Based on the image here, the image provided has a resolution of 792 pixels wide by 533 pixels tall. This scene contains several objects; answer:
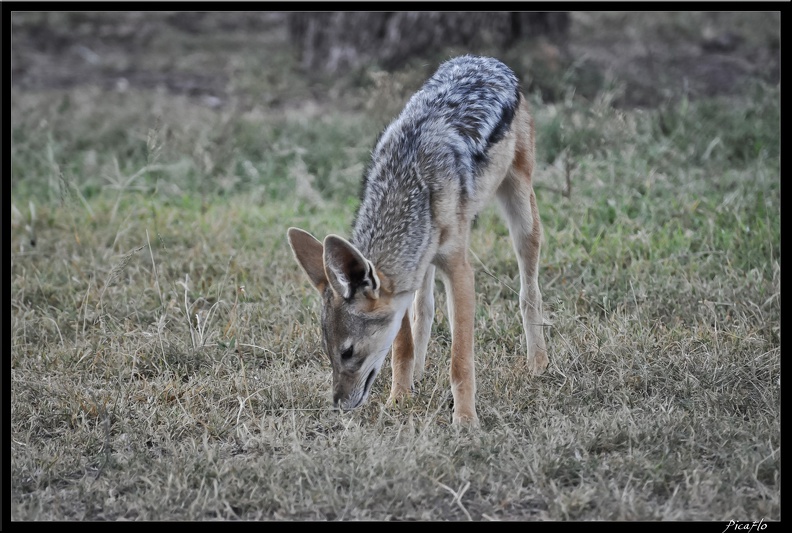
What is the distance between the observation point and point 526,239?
5.44 m

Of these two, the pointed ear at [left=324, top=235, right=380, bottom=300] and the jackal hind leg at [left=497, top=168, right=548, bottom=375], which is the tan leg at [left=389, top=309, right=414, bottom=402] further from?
the jackal hind leg at [left=497, top=168, right=548, bottom=375]

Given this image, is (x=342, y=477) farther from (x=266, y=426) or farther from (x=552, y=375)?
(x=552, y=375)

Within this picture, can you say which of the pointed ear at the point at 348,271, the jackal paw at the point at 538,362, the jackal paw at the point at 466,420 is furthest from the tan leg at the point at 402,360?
the jackal paw at the point at 538,362

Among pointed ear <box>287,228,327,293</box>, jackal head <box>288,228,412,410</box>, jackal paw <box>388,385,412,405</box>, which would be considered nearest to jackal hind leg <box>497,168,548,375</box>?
jackal paw <box>388,385,412,405</box>

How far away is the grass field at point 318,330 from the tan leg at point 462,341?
0.47 feet

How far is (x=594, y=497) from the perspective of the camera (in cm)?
380

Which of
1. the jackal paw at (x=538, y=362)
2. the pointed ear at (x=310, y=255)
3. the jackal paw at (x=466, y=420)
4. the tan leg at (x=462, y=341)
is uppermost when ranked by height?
the pointed ear at (x=310, y=255)

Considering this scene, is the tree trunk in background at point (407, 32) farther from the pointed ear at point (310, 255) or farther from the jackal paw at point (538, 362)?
the pointed ear at point (310, 255)

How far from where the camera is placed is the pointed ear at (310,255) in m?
4.45

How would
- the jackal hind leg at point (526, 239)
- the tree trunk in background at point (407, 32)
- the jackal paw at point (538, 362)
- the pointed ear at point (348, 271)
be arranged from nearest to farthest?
1. the pointed ear at point (348, 271)
2. the jackal paw at point (538, 362)
3. the jackal hind leg at point (526, 239)
4. the tree trunk in background at point (407, 32)

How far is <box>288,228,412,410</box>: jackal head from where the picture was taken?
4340 millimetres

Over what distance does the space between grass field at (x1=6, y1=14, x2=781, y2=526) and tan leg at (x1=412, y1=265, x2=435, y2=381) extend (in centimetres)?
17

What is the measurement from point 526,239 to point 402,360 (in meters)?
1.09
